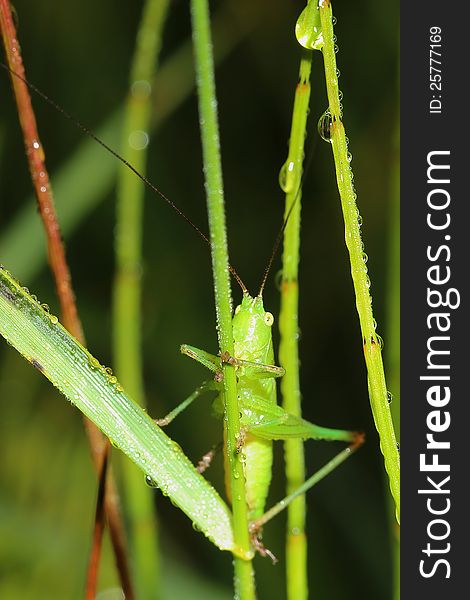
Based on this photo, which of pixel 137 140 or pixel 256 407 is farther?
pixel 137 140

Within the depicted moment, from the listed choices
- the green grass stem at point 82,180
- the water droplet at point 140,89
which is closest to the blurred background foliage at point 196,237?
the green grass stem at point 82,180

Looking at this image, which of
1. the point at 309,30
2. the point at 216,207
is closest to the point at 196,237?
the point at 309,30

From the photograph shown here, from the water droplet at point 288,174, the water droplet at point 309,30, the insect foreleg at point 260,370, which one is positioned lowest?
the insect foreleg at point 260,370

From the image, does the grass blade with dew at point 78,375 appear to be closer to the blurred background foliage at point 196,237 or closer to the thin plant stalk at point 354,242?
the thin plant stalk at point 354,242

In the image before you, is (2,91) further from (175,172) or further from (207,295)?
(207,295)

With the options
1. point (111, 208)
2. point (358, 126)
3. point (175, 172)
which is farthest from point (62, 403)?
point (358, 126)

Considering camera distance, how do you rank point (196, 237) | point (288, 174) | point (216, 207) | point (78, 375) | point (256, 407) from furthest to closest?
point (196, 237), point (256, 407), point (288, 174), point (78, 375), point (216, 207)

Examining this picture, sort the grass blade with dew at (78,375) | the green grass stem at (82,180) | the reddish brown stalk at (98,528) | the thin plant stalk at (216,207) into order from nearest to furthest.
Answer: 1. the thin plant stalk at (216,207)
2. the grass blade with dew at (78,375)
3. the reddish brown stalk at (98,528)
4. the green grass stem at (82,180)

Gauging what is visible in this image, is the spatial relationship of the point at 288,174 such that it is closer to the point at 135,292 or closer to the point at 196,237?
the point at 135,292
